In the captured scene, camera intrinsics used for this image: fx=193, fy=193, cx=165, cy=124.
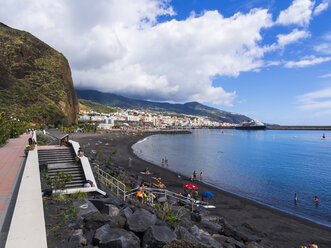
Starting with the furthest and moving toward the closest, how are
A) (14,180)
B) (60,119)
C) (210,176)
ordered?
(60,119) < (210,176) < (14,180)

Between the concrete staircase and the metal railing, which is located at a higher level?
the concrete staircase

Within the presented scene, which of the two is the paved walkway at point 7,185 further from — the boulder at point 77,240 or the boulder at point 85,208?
the boulder at point 85,208

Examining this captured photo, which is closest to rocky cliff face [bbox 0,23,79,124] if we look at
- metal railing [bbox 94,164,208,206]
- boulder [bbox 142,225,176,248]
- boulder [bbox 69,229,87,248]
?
metal railing [bbox 94,164,208,206]

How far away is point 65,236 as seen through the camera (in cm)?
441

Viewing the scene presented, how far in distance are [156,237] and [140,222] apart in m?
0.81

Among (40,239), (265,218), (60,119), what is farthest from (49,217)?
(60,119)

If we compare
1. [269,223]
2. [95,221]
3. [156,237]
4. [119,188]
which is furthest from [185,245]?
[269,223]

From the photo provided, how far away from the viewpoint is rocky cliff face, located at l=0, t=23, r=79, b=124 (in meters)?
57.3

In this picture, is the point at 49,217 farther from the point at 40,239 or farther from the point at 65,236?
the point at 40,239

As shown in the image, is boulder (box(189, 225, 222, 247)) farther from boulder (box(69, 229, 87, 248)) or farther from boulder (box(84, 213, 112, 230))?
boulder (box(69, 229, 87, 248))

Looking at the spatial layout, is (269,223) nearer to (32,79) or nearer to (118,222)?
(118,222)

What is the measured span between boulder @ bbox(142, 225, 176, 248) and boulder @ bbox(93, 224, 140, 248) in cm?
21

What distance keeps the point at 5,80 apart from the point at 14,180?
6851cm

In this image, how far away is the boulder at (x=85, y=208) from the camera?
5.65m
